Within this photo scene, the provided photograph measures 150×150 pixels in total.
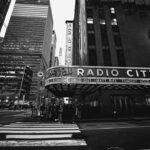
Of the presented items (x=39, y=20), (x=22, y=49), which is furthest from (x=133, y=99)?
(x=39, y=20)

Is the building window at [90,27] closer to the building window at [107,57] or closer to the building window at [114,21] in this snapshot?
the building window at [114,21]

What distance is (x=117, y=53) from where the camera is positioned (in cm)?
2150

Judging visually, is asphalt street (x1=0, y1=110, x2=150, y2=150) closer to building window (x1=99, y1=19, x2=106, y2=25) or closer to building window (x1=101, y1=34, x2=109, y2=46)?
building window (x1=101, y1=34, x2=109, y2=46)

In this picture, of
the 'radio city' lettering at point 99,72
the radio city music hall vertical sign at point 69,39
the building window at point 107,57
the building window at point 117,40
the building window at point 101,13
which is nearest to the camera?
the 'radio city' lettering at point 99,72

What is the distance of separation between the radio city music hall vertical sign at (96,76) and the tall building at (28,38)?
353 feet

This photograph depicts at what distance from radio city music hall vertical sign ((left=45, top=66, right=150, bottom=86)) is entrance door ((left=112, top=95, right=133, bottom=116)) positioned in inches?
218

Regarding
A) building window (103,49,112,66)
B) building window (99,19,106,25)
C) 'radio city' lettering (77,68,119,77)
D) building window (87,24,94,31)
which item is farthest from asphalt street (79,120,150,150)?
building window (99,19,106,25)

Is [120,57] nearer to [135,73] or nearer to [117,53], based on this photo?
[117,53]

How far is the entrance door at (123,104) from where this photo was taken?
17.3 m

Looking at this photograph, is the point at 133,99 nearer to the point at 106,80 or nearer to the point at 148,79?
the point at 148,79

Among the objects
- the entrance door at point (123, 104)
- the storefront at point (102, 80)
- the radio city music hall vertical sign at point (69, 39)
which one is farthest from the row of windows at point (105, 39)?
the radio city music hall vertical sign at point (69, 39)

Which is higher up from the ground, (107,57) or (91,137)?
(107,57)

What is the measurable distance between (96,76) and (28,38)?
14983 centimetres

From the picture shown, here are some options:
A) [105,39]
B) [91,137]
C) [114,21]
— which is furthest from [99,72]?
[114,21]
